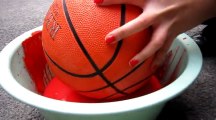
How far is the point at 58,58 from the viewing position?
660mm

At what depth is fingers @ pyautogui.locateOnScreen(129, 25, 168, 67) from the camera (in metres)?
0.61

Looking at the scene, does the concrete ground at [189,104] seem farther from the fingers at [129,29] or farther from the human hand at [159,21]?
the fingers at [129,29]

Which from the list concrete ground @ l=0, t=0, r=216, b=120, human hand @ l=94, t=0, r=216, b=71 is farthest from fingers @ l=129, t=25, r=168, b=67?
concrete ground @ l=0, t=0, r=216, b=120

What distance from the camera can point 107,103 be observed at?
0.58 metres

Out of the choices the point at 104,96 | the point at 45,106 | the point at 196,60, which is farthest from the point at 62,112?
the point at 196,60

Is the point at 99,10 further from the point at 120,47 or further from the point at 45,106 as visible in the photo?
the point at 45,106

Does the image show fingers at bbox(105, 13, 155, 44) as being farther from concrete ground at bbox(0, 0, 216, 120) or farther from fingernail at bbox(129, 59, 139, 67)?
concrete ground at bbox(0, 0, 216, 120)

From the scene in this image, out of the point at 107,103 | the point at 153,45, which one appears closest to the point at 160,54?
the point at 153,45

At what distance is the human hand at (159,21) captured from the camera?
587mm

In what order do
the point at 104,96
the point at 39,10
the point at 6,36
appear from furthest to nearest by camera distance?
the point at 39,10
the point at 6,36
the point at 104,96

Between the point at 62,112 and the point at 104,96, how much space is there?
146 millimetres

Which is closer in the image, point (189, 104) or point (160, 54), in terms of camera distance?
point (160, 54)

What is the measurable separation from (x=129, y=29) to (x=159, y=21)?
76 millimetres

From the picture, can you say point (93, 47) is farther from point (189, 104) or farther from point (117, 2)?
point (189, 104)
